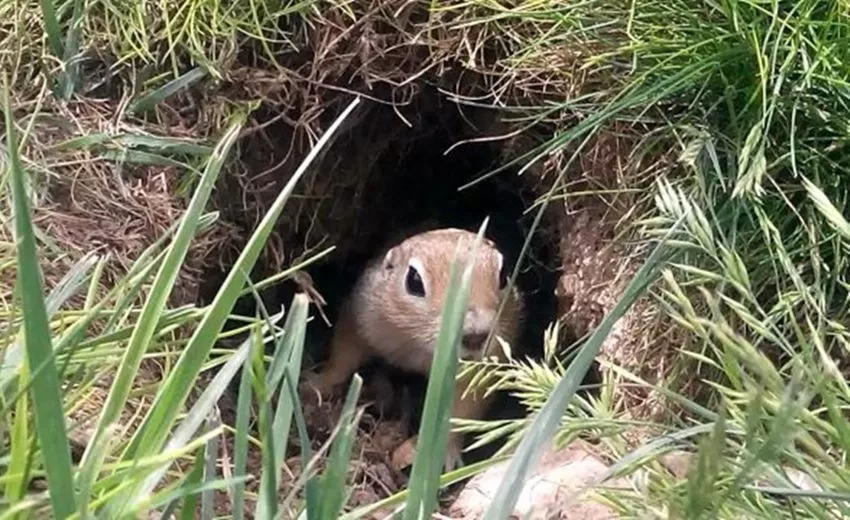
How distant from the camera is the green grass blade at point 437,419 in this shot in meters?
1.59

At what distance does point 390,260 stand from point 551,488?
1.37 metres

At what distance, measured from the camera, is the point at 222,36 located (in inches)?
132

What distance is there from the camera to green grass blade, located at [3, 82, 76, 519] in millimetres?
1515

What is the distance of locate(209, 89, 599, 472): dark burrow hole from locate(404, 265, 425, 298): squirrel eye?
0.37 metres

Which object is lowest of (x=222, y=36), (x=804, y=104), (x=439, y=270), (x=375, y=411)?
(x=375, y=411)

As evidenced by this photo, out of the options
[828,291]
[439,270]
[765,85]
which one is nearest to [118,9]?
[439,270]

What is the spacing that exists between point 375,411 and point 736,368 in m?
2.39

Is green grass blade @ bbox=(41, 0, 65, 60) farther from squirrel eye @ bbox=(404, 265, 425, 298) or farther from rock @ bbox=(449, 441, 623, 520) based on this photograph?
rock @ bbox=(449, 441, 623, 520)

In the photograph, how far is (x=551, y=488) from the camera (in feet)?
9.48

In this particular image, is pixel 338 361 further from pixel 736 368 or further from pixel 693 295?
pixel 736 368

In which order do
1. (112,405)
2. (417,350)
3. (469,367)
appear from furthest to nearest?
1. (417,350)
2. (469,367)
3. (112,405)

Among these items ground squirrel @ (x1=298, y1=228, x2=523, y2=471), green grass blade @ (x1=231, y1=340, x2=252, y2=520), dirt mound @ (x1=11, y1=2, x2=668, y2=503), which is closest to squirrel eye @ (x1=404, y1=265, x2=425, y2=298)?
ground squirrel @ (x1=298, y1=228, x2=523, y2=471)

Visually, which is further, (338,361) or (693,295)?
(338,361)

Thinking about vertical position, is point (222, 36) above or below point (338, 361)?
above
